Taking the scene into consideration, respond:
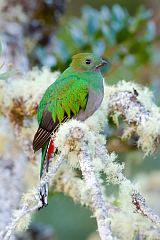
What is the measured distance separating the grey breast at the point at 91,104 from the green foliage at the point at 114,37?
0.97 metres

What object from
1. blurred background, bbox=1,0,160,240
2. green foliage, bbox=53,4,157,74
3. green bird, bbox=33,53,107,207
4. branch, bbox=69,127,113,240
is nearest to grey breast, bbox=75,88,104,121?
green bird, bbox=33,53,107,207

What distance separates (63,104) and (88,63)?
0.28 m

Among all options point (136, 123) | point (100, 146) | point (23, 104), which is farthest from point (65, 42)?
point (100, 146)

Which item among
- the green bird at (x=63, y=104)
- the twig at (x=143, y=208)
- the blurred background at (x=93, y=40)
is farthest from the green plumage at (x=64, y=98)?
the blurred background at (x=93, y=40)

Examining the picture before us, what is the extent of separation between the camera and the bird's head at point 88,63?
255 centimetres

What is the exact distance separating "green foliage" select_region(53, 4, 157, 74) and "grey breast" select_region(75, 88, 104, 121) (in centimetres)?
97

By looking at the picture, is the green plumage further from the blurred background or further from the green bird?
the blurred background

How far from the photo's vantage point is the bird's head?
2.55m

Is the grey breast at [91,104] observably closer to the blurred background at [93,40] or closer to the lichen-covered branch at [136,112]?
Answer: the lichen-covered branch at [136,112]

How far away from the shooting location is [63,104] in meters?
2.35

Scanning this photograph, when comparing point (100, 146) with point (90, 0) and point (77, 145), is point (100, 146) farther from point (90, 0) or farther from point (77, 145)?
point (90, 0)

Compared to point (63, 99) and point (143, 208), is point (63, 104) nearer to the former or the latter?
point (63, 99)

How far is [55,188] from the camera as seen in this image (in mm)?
2615

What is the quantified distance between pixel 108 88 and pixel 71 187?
0.38 metres
